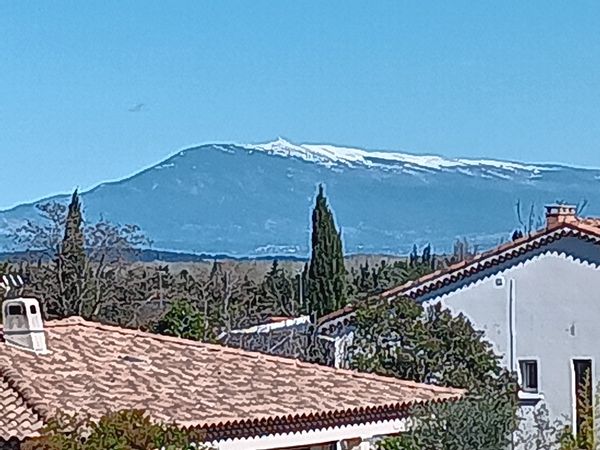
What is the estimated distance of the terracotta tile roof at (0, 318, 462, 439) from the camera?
51.9 ft

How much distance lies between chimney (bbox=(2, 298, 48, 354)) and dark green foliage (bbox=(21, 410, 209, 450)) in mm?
5733

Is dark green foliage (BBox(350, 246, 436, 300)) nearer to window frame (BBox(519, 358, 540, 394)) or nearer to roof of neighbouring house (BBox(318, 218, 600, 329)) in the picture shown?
roof of neighbouring house (BBox(318, 218, 600, 329))

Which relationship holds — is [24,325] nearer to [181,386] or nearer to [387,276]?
[181,386]

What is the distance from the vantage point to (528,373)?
25.0 metres

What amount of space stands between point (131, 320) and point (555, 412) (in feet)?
46.7

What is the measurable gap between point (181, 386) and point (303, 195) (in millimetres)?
137933

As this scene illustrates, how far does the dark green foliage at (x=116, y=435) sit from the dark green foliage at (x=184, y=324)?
45.8 feet

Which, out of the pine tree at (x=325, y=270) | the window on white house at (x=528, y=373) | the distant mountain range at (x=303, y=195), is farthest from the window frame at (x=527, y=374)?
the distant mountain range at (x=303, y=195)

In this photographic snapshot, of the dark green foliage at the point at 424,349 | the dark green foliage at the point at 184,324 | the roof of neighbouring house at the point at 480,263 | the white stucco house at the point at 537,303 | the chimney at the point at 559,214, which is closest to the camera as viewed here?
the dark green foliage at the point at 424,349

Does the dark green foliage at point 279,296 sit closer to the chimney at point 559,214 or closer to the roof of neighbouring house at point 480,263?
the chimney at point 559,214

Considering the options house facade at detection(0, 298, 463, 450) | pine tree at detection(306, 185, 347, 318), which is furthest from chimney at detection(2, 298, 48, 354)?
pine tree at detection(306, 185, 347, 318)

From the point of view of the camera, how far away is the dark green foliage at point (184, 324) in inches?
1080

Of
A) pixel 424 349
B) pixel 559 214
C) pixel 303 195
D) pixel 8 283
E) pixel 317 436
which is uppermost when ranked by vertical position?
pixel 303 195

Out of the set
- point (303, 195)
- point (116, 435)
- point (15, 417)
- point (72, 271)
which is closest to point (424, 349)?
point (15, 417)
